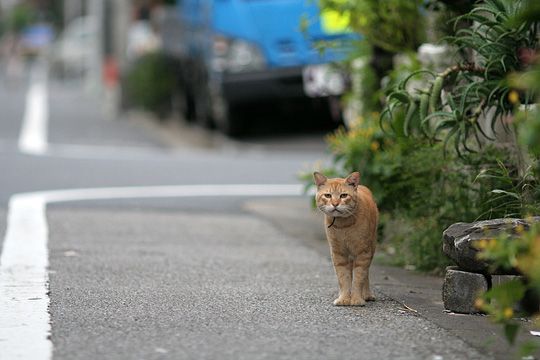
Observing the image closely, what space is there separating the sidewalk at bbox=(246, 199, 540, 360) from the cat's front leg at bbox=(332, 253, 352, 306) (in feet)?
1.04

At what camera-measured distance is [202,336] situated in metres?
6.04

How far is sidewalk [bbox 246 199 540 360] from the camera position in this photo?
5.96m

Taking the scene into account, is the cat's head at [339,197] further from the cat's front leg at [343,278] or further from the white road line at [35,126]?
the white road line at [35,126]

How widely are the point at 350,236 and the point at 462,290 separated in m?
0.66

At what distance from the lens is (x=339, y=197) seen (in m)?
6.80

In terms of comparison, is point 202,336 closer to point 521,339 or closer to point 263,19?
point 521,339

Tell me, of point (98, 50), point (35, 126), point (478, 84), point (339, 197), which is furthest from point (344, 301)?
point (98, 50)

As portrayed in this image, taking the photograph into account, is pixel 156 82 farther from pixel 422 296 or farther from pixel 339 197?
pixel 339 197

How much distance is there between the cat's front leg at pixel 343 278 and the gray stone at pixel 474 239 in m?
0.55

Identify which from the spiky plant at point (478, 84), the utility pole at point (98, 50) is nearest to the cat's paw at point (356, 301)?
the spiky plant at point (478, 84)

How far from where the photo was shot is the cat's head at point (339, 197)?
6789 mm

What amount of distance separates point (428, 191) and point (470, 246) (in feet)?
6.29

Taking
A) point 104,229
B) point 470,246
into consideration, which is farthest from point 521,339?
point 104,229

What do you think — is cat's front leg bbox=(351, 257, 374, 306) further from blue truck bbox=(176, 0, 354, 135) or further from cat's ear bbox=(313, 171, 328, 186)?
blue truck bbox=(176, 0, 354, 135)
